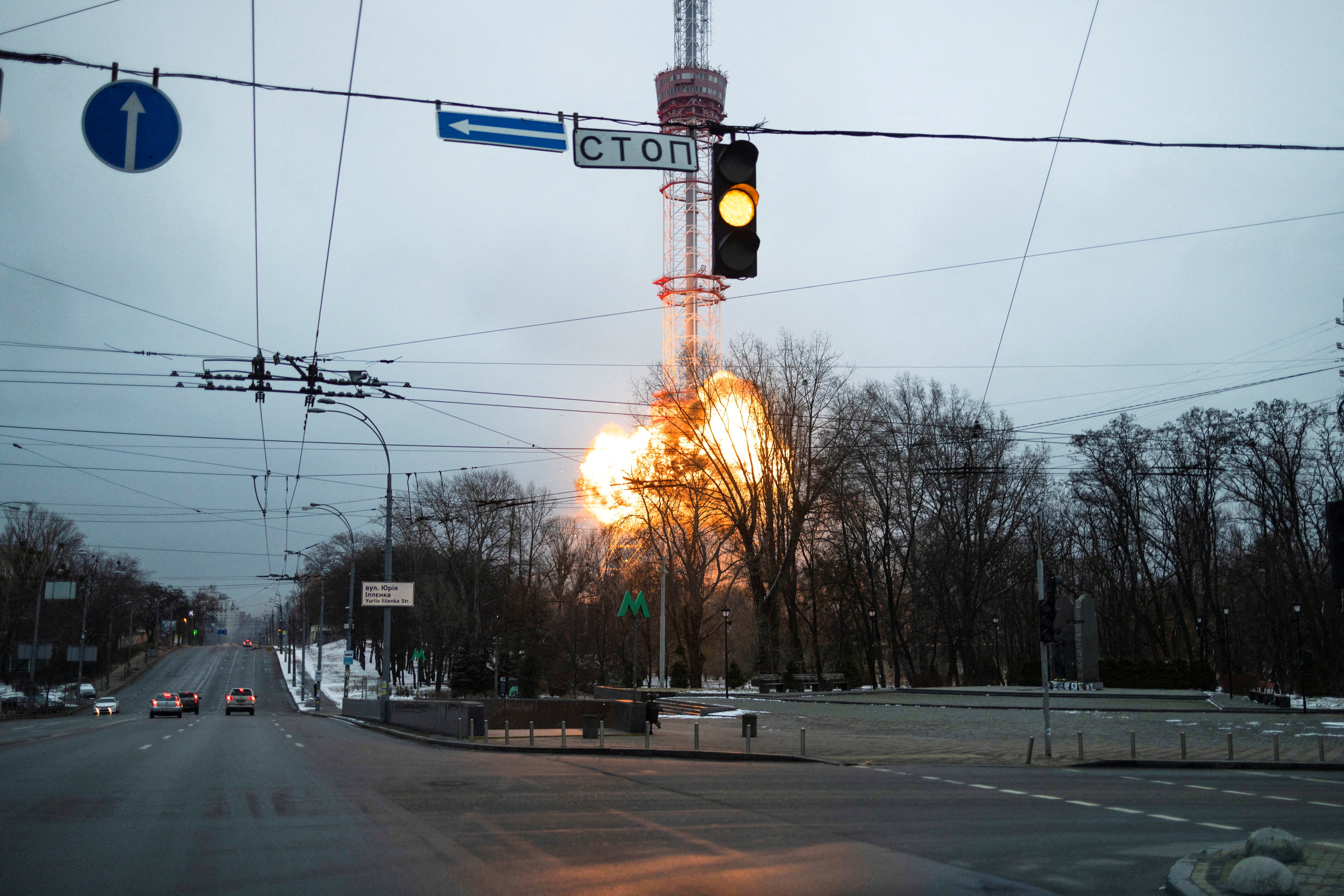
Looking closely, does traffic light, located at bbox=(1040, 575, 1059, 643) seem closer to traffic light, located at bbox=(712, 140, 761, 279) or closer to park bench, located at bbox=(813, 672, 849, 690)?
traffic light, located at bbox=(712, 140, 761, 279)

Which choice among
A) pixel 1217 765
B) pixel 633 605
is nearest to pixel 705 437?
pixel 633 605

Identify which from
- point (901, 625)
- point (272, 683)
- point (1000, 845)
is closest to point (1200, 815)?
point (1000, 845)

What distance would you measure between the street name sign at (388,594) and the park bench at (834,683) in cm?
2332

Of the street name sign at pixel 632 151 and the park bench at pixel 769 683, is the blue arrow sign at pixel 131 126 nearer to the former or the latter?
the street name sign at pixel 632 151

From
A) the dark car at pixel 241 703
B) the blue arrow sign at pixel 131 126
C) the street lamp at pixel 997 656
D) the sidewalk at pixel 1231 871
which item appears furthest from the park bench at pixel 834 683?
the blue arrow sign at pixel 131 126

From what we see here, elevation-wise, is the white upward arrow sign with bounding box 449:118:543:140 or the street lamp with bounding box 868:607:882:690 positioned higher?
the white upward arrow sign with bounding box 449:118:543:140

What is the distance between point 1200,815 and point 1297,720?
976 inches

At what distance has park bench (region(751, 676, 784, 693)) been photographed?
169ft

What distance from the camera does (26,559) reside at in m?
71.2

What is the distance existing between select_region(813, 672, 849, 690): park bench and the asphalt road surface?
1273 inches

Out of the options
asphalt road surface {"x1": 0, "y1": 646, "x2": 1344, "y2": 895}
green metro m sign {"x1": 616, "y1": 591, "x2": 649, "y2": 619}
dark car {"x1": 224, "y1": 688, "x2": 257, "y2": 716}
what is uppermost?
green metro m sign {"x1": 616, "y1": 591, "x2": 649, "y2": 619}

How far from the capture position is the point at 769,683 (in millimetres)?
52344

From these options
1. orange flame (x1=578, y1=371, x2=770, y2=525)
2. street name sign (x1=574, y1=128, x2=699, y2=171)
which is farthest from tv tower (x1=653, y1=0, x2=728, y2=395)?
street name sign (x1=574, y1=128, x2=699, y2=171)

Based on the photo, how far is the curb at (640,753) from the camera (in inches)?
877
